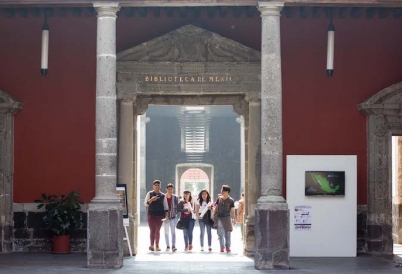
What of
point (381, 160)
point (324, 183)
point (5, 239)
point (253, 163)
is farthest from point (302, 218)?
point (5, 239)

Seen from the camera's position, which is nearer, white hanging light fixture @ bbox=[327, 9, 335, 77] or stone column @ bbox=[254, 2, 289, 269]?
stone column @ bbox=[254, 2, 289, 269]

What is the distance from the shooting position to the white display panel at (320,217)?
64.6 ft

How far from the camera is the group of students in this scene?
2120 centimetres

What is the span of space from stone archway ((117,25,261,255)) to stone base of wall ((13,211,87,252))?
41.6 inches

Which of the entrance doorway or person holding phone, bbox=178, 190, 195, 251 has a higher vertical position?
the entrance doorway

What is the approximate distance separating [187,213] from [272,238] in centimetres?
452

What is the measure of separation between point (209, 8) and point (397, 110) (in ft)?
13.8

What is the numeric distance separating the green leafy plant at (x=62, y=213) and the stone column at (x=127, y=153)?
1.00 m

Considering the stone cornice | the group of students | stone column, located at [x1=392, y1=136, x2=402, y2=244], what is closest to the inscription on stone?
the group of students

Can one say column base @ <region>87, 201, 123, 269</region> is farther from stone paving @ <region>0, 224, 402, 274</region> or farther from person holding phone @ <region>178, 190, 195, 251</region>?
person holding phone @ <region>178, 190, 195, 251</region>

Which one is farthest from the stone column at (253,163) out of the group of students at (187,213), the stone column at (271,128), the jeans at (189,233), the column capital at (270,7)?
the column capital at (270,7)

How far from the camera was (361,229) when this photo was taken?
68.1 ft

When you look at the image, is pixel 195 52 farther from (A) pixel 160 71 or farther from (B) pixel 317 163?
(B) pixel 317 163

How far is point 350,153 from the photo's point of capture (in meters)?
20.9
